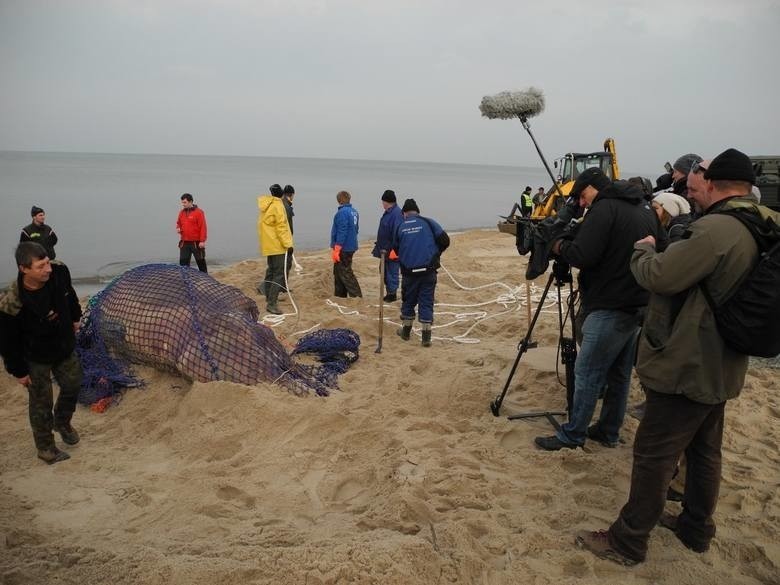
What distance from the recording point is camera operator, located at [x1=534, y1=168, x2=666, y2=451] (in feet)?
10.9

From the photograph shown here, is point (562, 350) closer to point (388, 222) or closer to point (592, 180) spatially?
point (592, 180)

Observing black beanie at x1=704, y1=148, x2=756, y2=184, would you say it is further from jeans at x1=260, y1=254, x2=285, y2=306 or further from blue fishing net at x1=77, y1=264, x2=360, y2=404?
jeans at x1=260, y1=254, x2=285, y2=306

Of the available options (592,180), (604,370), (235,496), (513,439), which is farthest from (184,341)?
(592,180)

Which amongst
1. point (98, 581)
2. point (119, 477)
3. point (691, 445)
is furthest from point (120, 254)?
point (691, 445)

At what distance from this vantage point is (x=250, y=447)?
398cm

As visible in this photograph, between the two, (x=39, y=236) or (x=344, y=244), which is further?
(x=344, y=244)

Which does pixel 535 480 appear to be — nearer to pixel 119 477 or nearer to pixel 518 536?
pixel 518 536

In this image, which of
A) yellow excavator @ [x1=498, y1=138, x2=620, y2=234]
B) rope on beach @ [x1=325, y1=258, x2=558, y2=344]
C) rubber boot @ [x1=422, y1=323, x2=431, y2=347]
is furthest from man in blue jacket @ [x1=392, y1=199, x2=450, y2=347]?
yellow excavator @ [x1=498, y1=138, x2=620, y2=234]

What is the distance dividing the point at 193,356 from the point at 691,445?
3901mm

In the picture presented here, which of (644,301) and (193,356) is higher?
(644,301)

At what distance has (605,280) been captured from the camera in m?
→ 3.38

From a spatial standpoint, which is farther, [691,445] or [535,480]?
[535,480]

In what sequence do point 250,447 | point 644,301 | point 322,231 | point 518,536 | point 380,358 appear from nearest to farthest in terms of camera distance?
point 518,536 < point 644,301 < point 250,447 < point 380,358 < point 322,231

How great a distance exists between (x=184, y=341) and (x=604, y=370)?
359cm
